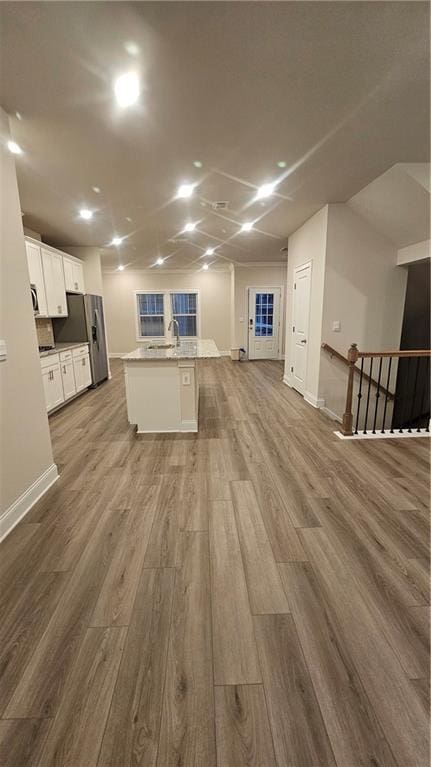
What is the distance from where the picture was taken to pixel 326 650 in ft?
4.24

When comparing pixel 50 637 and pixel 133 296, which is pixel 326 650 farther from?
pixel 133 296

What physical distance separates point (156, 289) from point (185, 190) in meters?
5.99

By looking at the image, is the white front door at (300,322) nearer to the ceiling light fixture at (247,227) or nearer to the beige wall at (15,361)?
the ceiling light fixture at (247,227)

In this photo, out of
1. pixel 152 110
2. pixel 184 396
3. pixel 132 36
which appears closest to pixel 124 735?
pixel 184 396

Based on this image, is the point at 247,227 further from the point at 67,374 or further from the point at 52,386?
the point at 52,386

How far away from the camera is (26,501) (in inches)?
88.2

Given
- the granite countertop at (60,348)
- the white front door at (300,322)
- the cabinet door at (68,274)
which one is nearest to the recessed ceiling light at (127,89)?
the granite countertop at (60,348)

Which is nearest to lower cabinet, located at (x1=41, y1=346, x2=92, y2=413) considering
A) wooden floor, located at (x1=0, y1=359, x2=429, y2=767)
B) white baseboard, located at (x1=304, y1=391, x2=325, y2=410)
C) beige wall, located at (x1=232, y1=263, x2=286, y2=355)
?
wooden floor, located at (x1=0, y1=359, x2=429, y2=767)

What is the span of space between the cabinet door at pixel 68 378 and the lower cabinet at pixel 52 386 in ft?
0.37

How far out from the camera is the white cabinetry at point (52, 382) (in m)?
4.15

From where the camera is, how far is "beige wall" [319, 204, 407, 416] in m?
4.09

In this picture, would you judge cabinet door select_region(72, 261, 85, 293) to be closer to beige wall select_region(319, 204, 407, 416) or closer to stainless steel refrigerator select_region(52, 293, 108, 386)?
stainless steel refrigerator select_region(52, 293, 108, 386)

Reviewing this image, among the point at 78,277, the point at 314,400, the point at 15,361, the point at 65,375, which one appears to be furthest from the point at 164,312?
the point at 15,361

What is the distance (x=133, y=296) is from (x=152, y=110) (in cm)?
752
